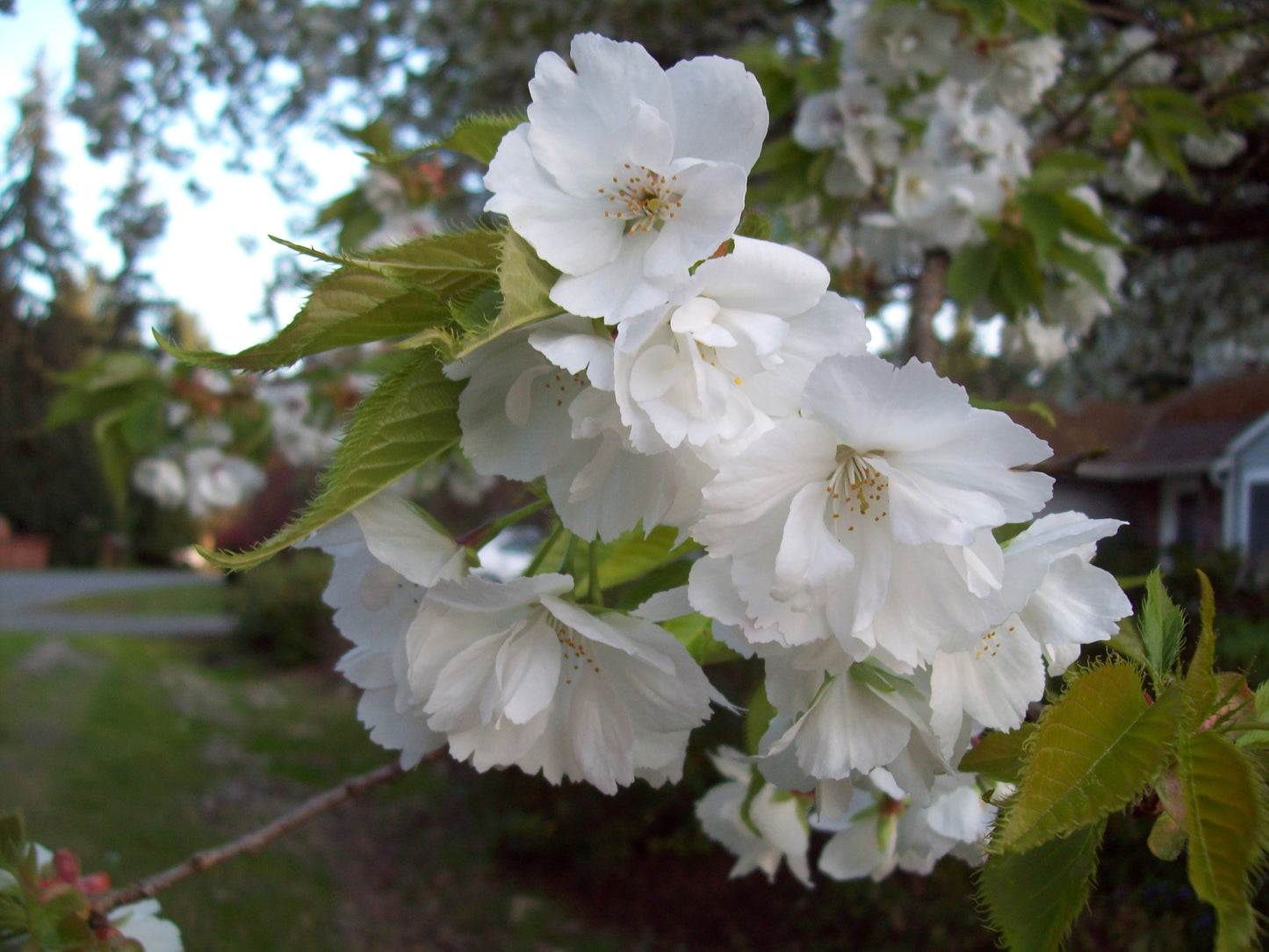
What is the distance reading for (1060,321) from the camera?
232 cm

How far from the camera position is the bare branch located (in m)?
1.15

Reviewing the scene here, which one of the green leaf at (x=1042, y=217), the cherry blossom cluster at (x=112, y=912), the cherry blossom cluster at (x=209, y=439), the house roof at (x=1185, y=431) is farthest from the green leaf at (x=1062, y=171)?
the house roof at (x=1185, y=431)

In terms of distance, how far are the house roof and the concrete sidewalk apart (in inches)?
511

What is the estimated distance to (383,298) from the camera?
699mm

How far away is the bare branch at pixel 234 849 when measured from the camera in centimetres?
115

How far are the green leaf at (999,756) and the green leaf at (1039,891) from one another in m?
0.09

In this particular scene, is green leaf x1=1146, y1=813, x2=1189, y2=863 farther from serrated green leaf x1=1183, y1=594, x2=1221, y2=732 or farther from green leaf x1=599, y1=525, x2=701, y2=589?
green leaf x1=599, y1=525, x2=701, y2=589

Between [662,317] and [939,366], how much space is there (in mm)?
1750

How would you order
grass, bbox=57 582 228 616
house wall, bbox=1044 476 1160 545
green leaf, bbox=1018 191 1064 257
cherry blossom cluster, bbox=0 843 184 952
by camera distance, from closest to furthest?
cherry blossom cluster, bbox=0 843 184 952
green leaf, bbox=1018 191 1064 257
house wall, bbox=1044 476 1160 545
grass, bbox=57 582 228 616


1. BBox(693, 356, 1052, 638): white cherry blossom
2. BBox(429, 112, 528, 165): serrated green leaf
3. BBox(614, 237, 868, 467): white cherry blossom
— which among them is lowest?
BBox(693, 356, 1052, 638): white cherry blossom

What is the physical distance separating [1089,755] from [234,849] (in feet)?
3.64

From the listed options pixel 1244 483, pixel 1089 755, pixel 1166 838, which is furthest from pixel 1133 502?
pixel 1089 755

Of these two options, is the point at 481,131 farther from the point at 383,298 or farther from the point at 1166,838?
the point at 1166,838

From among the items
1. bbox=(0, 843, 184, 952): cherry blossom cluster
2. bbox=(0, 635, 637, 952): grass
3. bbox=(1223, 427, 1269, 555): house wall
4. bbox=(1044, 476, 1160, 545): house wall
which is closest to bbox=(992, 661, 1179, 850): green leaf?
bbox=(0, 843, 184, 952): cherry blossom cluster
